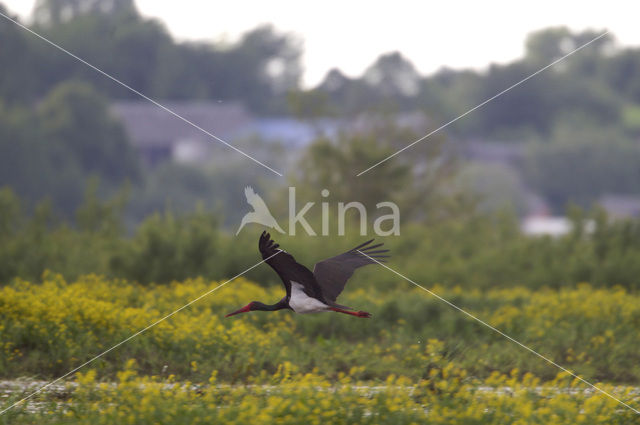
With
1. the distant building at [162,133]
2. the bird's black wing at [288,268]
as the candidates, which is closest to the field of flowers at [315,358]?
the bird's black wing at [288,268]

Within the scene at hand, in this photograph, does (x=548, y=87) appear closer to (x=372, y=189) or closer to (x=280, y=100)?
(x=280, y=100)

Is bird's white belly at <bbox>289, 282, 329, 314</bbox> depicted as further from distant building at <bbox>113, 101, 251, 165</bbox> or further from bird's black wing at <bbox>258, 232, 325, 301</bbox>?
distant building at <bbox>113, 101, 251, 165</bbox>

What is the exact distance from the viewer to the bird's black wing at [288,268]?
711 centimetres

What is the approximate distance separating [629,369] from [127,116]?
26506 millimetres

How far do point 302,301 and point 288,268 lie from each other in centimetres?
49

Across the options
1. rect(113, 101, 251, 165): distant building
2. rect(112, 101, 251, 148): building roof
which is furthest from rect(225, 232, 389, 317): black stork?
rect(113, 101, 251, 165): distant building

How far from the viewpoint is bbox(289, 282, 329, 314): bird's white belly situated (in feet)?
25.9

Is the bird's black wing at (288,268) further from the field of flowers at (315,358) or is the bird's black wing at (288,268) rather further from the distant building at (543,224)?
the distant building at (543,224)

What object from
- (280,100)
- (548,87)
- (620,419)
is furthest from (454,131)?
(620,419)

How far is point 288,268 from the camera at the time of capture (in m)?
7.53

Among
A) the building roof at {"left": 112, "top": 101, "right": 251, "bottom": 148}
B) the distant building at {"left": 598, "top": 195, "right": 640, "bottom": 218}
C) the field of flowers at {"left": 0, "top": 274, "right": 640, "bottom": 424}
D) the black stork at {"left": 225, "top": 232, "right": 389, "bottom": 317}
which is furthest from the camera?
the distant building at {"left": 598, "top": 195, "right": 640, "bottom": 218}

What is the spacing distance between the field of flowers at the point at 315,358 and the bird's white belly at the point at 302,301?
547mm

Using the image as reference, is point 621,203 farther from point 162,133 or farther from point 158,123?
point 158,123

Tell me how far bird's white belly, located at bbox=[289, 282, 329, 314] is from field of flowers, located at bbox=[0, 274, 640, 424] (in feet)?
1.80
